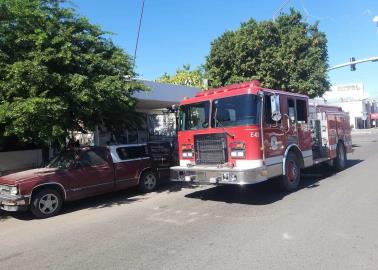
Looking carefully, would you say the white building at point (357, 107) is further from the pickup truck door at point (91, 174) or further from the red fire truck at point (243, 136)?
the pickup truck door at point (91, 174)

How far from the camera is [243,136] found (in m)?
9.73

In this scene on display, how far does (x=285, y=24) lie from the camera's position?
84.1ft

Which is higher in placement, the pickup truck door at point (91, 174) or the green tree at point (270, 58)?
the green tree at point (270, 58)

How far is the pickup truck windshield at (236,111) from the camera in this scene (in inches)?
384

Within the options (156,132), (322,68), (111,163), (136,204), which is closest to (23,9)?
(111,163)

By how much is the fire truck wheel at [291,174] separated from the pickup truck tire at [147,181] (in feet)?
13.5

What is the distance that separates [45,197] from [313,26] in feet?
68.6

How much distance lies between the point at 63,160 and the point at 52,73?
2439mm

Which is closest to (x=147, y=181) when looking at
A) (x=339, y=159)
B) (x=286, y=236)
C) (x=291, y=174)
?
(x=291, y=174)

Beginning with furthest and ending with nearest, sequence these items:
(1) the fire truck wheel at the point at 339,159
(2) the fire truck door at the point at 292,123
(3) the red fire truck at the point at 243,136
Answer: (1) the fire truck wheel at the point at 339,159 < (2) the fire truck door at the point at 292,123 < (3) the red fire truck at the point at 243,136

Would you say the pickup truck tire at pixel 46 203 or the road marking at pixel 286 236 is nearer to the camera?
the road marking at pixel 286 236

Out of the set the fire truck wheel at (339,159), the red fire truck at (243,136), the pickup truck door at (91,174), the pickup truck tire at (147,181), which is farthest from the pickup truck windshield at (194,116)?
the fire truck wheel at (339,159)

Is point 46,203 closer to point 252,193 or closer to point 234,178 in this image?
point 234,178

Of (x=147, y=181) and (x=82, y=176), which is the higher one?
(x=82, y=176)
